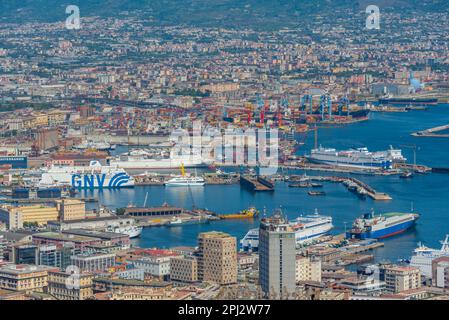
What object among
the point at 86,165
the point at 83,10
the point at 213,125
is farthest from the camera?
the point at 83,10

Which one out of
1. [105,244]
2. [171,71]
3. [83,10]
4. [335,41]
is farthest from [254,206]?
[83,10]

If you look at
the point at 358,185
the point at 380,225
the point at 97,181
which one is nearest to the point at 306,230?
the point at 380,225

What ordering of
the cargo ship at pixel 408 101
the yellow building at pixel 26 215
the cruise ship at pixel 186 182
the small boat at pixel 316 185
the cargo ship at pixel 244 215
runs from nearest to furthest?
the yellow building at pixel 26 215 < the cargo ship at pixel 244 215 < the small boat at pixel 316 185 < the cruise ship at pixel 186 182 < the cargo ship at pixel 408 101

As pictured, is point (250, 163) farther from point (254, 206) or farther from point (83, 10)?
point (83, 10)

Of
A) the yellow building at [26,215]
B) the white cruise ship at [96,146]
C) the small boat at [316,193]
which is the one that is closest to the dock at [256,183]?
the small boat at [316,193]

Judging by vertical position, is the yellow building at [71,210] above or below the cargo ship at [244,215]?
above

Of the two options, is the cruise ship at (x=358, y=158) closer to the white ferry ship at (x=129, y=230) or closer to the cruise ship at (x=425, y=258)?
the white ferry ship at (x=129, y=230)

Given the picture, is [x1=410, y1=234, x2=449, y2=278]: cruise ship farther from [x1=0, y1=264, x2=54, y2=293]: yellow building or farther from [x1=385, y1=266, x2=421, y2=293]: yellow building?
[x1=0, y1=264, x2=54, y2=293]: yellow building
